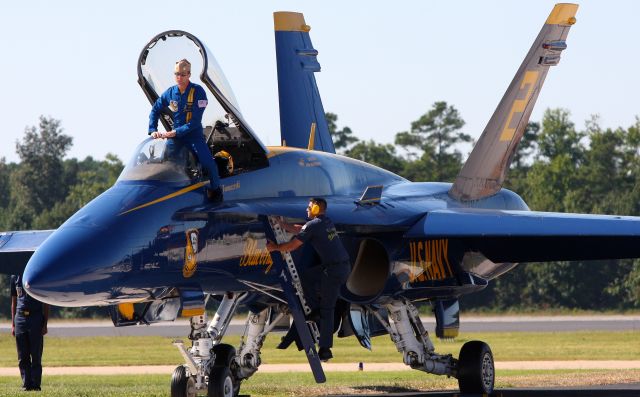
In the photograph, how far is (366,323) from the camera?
17.0 meters

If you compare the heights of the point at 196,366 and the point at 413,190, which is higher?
the point at 413,190

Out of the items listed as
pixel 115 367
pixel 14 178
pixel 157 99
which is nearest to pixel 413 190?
pixel 157 99

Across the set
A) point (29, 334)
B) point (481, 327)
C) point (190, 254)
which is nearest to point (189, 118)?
point (190, 254)

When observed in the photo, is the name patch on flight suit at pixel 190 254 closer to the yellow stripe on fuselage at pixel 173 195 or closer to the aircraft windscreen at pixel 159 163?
the yellow stripe on fuselage at pixel 173 195

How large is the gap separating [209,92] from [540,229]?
13.9 feet

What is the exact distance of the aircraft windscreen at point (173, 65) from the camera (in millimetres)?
14398

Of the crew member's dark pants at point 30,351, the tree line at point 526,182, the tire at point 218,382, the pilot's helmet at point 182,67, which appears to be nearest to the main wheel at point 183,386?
the tire at point 218,382

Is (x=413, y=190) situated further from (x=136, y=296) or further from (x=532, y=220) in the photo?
(x=136, y=296)

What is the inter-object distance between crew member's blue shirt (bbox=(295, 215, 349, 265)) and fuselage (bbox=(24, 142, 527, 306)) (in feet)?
1.22

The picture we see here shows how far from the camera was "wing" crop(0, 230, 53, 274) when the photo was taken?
16.6 metres

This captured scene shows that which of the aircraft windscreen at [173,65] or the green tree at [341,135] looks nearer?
the aircraft windscreen at [173,65]

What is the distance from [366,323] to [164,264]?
4.45 m

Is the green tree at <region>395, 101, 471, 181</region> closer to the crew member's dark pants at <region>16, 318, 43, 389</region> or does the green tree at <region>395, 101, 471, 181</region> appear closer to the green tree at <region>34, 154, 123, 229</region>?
the green tree at <region>34, 154, 123, 229</region>

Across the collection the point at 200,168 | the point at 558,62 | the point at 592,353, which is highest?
the point at 558,62
